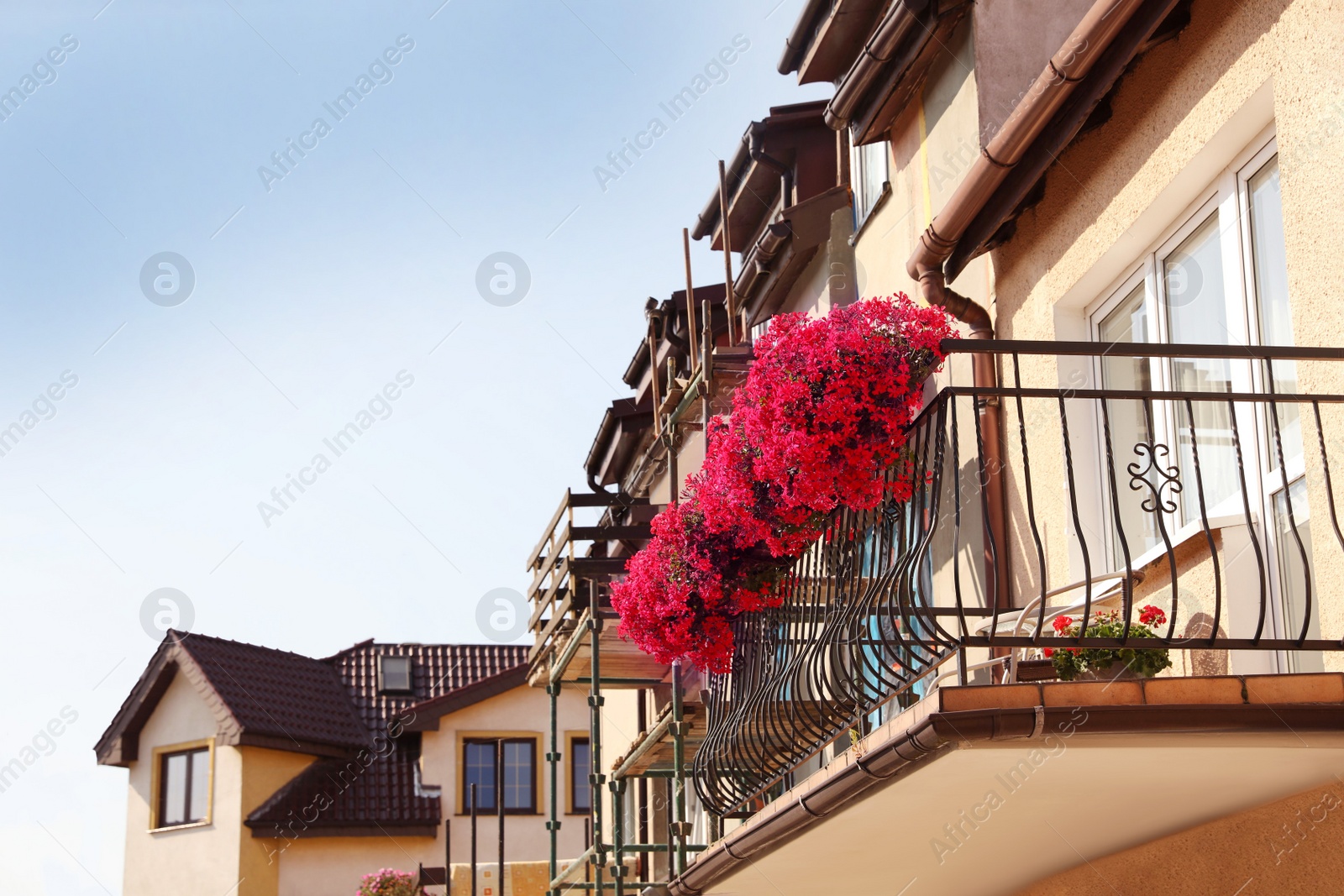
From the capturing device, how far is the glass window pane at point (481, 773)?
31.1 m

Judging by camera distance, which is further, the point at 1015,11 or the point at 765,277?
the point at 765,277

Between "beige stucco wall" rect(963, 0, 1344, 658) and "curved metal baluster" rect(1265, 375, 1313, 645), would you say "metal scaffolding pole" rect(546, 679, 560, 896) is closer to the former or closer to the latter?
"beige stucco wall" rect(963, 0, 1344, 658)

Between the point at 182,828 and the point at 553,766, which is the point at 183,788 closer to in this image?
the point at 182,828

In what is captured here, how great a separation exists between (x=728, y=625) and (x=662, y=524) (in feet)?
2.18

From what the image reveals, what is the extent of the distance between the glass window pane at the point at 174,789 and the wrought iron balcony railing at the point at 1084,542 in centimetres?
2473

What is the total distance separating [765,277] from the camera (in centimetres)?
1470

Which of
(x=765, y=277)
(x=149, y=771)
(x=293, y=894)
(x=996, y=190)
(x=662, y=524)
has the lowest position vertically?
(x=293, y=894)

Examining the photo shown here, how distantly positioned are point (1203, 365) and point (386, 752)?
27059mm

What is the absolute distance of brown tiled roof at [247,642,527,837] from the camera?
30031 mm

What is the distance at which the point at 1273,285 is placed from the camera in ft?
20.9

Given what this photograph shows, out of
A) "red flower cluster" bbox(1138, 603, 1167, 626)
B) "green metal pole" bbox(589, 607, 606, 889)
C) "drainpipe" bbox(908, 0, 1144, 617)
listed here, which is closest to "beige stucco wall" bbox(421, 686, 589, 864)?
"green metal pole" bbox(589, 607, 606, 889)

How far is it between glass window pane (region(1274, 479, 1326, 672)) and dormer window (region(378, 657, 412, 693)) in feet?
96.5

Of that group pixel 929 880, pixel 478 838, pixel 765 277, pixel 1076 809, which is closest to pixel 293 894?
pixel 478 838

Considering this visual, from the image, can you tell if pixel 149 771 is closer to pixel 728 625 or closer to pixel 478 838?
pixel 478 838
